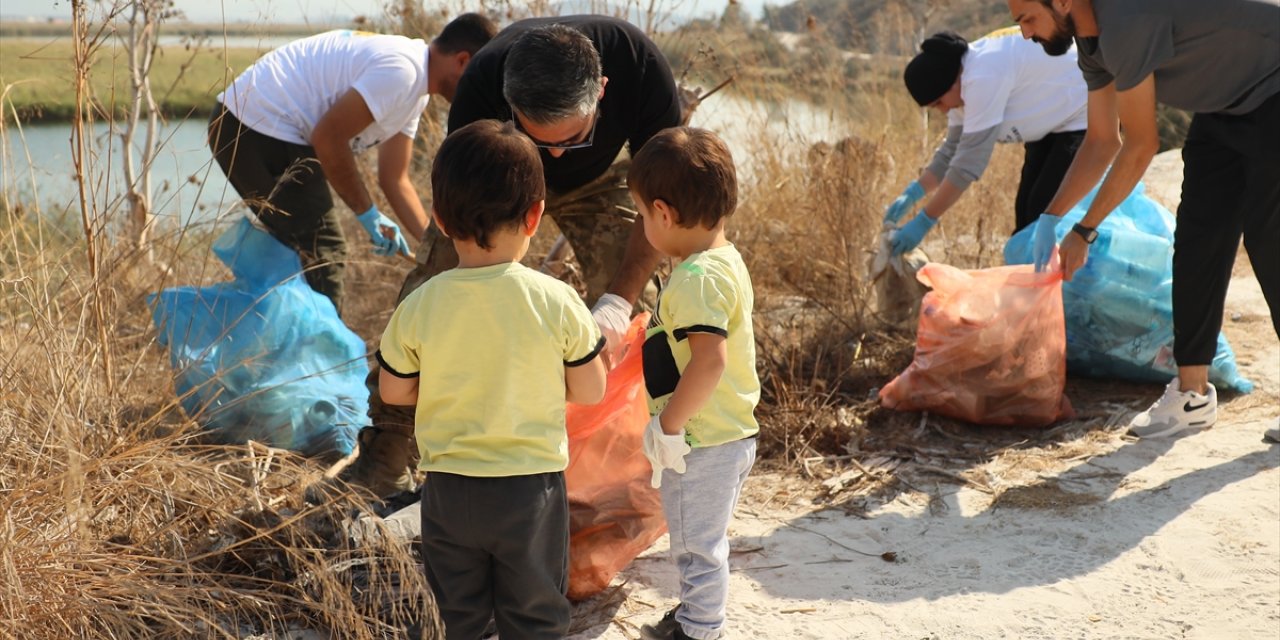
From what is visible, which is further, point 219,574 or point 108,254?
point 108,254

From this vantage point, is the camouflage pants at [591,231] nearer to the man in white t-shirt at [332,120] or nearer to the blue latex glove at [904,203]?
the man in white t-shirt at [332,120]

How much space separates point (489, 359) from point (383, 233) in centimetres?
201

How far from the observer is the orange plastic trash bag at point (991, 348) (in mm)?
3637

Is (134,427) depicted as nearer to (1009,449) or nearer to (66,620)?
(66,620)

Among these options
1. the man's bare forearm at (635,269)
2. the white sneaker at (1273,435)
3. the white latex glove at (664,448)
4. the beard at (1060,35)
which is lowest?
the white sneaker at (1273,435)

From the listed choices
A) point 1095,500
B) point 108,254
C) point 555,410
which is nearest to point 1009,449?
point 1095,500

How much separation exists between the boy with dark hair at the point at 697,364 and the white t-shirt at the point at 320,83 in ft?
5.25

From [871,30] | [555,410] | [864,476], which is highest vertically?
[871,30]

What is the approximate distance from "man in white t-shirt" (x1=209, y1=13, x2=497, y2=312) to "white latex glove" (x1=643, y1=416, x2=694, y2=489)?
5.49ft

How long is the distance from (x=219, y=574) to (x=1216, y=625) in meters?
2.28

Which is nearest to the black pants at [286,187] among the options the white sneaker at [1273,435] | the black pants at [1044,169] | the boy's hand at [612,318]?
the boy's hand at [612,318]

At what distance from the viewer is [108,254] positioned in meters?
2.72

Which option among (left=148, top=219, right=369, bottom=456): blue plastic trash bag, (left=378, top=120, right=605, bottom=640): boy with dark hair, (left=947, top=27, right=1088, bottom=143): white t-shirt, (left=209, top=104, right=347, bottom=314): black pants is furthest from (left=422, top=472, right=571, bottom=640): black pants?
(left=947, top=27, right=1088, bottom=143): white t-shirt

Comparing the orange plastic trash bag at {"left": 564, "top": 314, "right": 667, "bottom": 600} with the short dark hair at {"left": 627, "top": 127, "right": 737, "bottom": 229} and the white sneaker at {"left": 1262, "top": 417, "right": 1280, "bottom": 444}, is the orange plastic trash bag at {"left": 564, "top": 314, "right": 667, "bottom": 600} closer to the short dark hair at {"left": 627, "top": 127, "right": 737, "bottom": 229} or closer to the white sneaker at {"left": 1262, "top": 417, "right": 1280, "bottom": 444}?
the short dark hair at {"left": 627, "top": 127, "right": 737, "bottom": 229}
